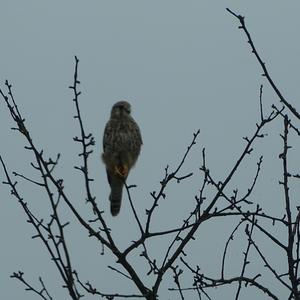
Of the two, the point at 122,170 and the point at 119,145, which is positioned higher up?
the point at 119,145

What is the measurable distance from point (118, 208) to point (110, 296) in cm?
329

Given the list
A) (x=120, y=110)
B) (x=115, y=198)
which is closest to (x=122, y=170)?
(x=115, y=198)

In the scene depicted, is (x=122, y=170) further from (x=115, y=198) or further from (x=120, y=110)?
(x=120, y=110)

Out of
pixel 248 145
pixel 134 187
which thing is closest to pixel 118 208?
pixel 134 187

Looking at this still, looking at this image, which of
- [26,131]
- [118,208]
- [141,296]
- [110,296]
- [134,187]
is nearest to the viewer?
[26,131]

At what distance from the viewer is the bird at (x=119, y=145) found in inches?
325

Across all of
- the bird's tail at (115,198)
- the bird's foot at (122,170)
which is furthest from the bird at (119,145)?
the bird's foot at (122,170)

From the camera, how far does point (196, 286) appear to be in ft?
16.4

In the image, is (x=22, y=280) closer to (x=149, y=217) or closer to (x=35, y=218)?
(x=35, y=218)

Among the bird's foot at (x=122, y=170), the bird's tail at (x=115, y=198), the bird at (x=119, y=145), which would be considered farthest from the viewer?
the bird at (x=119, y=145)

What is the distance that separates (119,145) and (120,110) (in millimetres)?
513

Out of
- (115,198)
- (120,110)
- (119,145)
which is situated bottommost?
(115,198)

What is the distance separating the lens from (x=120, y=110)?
856cm

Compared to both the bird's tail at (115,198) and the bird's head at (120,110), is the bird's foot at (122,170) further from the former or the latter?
the bird's head at (120,110)
